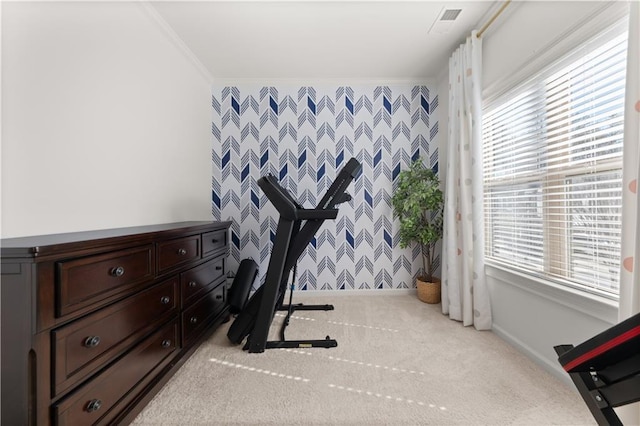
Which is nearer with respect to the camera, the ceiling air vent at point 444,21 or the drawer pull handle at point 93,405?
the drawer pull handle at point 93,405

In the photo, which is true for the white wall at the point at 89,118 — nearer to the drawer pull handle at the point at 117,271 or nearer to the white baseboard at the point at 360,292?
the drawer pull handle at the point at 117,271

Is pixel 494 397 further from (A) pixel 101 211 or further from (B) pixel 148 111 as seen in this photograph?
(B) pixel 148 111

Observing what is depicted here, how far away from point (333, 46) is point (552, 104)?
1.81 m

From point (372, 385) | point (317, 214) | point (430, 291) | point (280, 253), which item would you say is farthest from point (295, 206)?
point (430, 291)

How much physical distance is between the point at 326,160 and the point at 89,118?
7.16ft

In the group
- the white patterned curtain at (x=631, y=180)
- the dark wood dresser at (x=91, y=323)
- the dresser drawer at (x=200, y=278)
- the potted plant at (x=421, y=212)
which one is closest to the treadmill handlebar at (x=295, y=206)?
the dark wood dresser at (x=91, y=323)

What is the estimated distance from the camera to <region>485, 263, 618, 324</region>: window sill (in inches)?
51.7

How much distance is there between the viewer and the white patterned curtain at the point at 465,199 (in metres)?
2.23

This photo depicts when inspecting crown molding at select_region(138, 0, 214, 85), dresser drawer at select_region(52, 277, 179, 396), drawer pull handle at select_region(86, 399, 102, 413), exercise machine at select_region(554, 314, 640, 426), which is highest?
crown molding at select_region(138, 0, 214, 85)

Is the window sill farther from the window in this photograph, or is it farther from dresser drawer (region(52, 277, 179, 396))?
dresser drawer (region(52, 277, 179, 396))

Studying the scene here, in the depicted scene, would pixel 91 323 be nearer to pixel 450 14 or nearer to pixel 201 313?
pixel 201 313

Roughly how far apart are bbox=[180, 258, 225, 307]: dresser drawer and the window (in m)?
2.40

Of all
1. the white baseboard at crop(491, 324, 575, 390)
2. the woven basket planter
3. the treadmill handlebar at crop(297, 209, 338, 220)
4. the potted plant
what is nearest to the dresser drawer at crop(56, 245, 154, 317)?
the treadmill handlebar at crop(297, 209, 338, 220)

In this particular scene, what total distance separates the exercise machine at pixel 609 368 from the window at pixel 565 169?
97 cm
